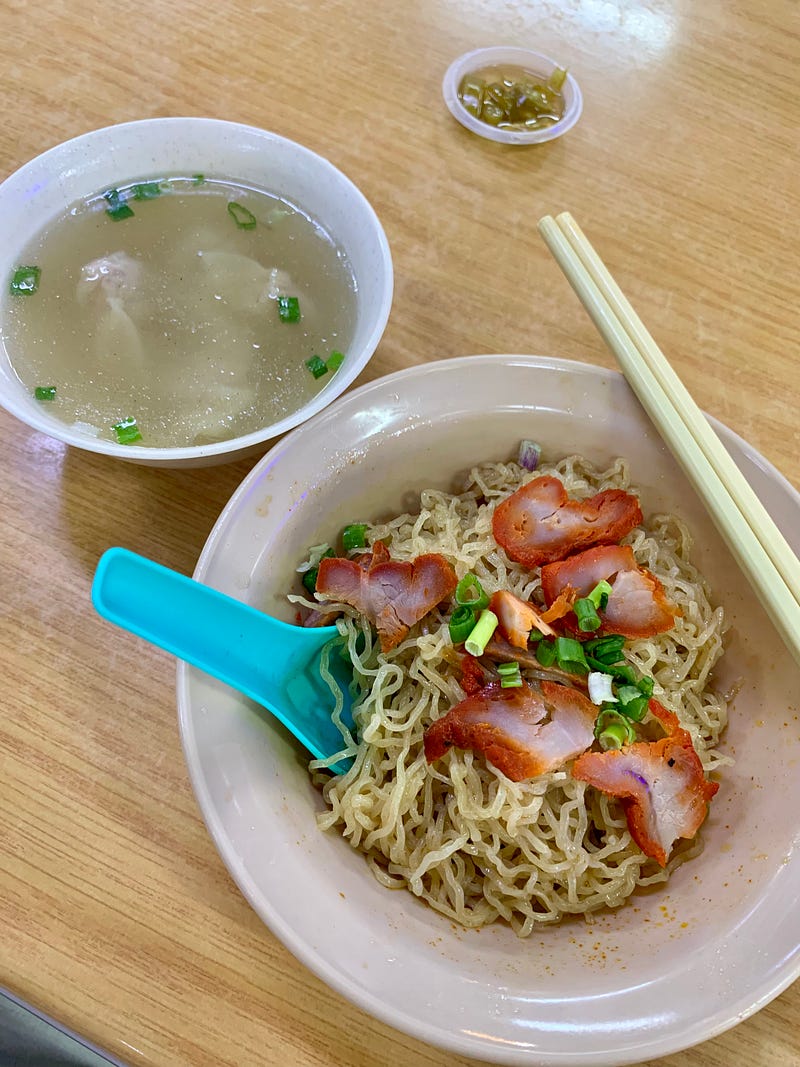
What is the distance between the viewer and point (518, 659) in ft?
4.16

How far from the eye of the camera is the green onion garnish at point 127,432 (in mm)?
1469

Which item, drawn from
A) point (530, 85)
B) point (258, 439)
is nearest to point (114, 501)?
point (258, 439)

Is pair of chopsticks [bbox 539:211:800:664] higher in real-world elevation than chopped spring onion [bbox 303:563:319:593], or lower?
higher

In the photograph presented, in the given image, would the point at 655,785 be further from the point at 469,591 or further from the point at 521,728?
the point at 469,591

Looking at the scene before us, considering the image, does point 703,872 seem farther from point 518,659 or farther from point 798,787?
point 518,659

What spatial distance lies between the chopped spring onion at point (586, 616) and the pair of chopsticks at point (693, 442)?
0.26 meters

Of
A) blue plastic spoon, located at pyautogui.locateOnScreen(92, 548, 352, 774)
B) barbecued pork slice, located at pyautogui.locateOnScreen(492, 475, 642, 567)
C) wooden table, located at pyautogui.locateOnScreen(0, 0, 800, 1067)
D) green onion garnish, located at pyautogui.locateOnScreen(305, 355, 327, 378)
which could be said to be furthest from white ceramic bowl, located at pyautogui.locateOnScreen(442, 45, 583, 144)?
blue plastic spoon, located at pyautogui.locateOnScreen(92, 548, 352, 774)

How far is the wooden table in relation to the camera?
1.24 metres

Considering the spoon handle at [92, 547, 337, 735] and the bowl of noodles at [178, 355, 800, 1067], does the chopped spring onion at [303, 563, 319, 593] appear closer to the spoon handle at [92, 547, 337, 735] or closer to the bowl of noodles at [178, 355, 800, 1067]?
the bowl of noodles at [178, 355, 800, 1067]

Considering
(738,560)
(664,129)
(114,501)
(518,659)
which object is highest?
(664,129)

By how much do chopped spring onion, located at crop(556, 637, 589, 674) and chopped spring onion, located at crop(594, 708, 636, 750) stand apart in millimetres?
78

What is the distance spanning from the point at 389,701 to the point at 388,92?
1.66m

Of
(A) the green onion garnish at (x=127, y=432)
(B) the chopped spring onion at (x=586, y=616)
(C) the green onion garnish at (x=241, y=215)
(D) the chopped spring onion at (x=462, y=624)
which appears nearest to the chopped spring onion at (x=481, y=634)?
(D) the chopped spring onion at (x=462, y=624)

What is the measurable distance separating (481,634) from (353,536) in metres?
0.34
